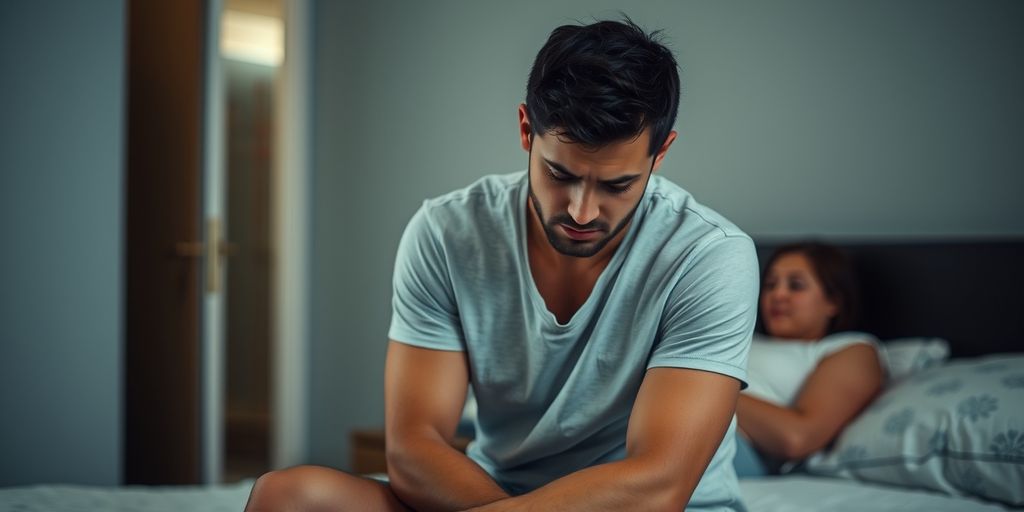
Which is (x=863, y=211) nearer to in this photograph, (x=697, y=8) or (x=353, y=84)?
(x=697, y=8)

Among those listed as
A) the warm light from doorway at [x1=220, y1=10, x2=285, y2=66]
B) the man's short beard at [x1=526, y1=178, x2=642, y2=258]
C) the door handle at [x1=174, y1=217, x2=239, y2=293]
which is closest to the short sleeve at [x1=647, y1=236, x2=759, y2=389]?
the man's short beard at [x1=526, y1=178, x2=642, y2=258]

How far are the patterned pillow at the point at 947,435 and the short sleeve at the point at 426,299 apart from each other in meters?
0.96

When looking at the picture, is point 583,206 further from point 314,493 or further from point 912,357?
point 912,357

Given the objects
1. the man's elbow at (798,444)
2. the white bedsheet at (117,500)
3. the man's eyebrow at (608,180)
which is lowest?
the white bedsheet at (117,500)

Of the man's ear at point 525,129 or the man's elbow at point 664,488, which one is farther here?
the man's ear at point 525,129

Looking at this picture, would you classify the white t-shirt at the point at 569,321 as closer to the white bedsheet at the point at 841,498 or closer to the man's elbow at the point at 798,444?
the white bedsheet at the point at 841,498

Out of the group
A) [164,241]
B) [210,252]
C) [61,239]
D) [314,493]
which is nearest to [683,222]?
[314,493]

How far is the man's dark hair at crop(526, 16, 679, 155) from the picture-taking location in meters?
1.11

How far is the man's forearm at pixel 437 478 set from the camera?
117 cm

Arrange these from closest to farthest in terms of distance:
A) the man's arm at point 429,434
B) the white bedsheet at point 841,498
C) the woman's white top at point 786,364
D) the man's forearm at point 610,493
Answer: the man's forearm at point 610,493
the man's arm at point 429,434
the white bedsheet at point 841,498
the woman's white top at point 786,364

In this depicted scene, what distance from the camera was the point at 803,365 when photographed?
6.63 feet

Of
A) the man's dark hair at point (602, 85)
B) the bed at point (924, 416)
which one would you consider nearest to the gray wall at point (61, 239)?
the bed at point (924, 416)

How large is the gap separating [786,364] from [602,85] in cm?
114

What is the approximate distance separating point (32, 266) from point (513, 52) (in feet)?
5.25
